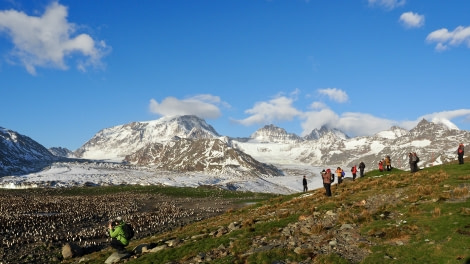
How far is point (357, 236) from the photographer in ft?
69.4

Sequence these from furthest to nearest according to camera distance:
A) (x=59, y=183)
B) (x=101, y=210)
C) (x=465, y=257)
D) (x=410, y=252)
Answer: (x=59, y=183) < (x=101, y=210) < (x=410, y=252) < (x=465, y=257)

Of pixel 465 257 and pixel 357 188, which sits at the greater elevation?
pixel 357 188

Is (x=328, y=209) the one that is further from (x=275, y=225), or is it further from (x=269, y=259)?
(x=269, y=259)

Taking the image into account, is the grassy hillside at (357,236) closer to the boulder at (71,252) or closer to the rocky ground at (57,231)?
the boulder at (71,252)

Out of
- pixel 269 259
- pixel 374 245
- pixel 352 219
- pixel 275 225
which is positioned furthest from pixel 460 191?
pixel 269 259

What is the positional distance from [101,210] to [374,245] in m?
62.2

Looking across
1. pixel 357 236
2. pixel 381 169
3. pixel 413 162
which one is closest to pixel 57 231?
pixel 357 236

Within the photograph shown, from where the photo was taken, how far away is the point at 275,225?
2603 centimetres

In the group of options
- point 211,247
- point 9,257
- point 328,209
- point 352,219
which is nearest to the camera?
point 211,247

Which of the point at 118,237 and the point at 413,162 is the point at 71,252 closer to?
the point at 118,237

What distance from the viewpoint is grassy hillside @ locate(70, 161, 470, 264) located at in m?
18.1

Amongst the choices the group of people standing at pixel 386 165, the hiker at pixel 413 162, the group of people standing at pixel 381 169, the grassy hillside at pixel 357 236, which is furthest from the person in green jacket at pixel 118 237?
the group of people standing at pixel 386 165

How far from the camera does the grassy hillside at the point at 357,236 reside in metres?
18.1

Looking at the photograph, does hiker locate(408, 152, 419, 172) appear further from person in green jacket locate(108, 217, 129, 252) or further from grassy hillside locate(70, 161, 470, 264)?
person in green jacket locate(108, 217, 129, 252)
